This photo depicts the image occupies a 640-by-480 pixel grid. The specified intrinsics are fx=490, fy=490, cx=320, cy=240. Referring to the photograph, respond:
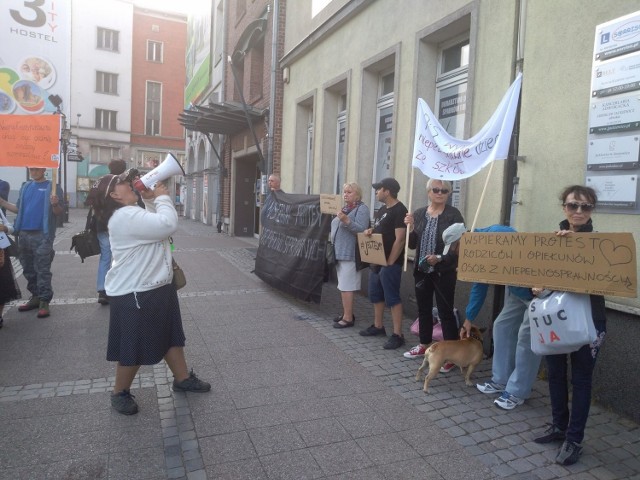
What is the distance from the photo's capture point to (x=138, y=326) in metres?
3.43

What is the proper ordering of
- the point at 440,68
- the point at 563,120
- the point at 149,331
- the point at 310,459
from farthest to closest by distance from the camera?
the point at 440,68, the point at 563,120, the point at 149,331, the point at 310,459

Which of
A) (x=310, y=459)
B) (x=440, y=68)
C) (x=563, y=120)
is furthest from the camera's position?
(x=440, y=68)

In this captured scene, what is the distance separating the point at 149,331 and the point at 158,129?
149ft

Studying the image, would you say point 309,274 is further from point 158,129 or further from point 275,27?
point 158,129

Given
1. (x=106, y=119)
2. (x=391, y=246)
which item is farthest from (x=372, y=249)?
(x=106, y=119)

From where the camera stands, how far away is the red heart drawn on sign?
9.05ft

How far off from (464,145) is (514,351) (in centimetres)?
180

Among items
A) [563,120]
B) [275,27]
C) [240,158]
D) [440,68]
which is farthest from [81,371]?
[240,158]

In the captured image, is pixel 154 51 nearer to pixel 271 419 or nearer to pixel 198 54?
pixel 198 54

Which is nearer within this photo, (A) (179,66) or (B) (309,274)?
(B) (309,274)

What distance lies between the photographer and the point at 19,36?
685 centimetres

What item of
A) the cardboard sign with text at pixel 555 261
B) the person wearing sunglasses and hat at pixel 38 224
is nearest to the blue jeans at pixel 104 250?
the person wearing sunglasses and hat at pixel 38 224

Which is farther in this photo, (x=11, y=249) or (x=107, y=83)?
(x=107, y=83)

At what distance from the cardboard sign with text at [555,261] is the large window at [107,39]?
4713cm
